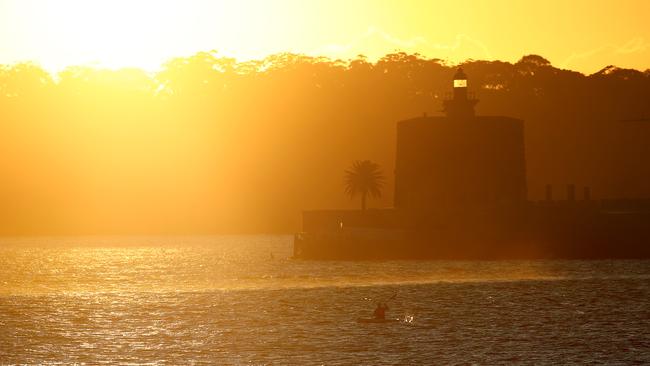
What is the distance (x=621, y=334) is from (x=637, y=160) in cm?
9663

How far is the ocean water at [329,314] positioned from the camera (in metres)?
36.2

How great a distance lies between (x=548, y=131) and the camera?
146500 millimetres

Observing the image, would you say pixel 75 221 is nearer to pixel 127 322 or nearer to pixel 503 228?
pixel 503 228

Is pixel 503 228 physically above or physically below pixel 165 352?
above

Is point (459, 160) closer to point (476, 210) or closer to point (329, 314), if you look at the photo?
point (476, 210)

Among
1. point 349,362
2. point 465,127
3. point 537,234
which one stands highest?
point 465,127

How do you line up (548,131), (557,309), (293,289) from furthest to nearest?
(548,131) < (293,289) < (557,309)

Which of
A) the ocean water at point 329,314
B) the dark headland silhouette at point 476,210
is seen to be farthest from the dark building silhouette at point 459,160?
the ocean water at point 329,314

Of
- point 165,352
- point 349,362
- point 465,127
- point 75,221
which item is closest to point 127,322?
point 165,352

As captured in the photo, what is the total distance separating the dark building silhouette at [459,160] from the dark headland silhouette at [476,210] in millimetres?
61

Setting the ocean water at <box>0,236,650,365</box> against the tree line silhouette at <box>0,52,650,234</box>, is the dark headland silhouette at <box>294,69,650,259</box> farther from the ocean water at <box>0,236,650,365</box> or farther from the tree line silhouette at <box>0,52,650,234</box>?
the tree line silhouette at <box>0,52,650,234</box>

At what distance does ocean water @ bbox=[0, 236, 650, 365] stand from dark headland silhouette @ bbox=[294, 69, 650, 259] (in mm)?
1395

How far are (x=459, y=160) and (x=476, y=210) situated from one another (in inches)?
140

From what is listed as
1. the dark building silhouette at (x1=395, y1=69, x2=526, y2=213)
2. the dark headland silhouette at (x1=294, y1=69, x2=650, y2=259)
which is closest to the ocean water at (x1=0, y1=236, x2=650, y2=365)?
the dark headland silhouette at (x1=294, y1=69, x2=650, y2=259)
